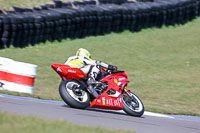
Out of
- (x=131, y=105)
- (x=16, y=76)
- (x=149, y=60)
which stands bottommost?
(x=149, y=60)

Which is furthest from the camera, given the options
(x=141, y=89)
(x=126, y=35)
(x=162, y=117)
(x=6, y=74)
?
(x=126, y=35)

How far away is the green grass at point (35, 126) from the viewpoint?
4.76 m

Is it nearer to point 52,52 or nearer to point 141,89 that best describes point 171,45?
point 52,52

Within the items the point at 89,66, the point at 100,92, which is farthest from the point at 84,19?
the point at 100,92

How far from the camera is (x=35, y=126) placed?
506 centimetres

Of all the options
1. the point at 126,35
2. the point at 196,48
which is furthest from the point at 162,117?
the point at 126,35

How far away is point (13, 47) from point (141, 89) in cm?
572

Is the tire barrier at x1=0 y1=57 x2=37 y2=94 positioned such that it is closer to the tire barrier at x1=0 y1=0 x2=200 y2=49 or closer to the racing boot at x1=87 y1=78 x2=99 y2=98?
the racing boot at x1=87 y1=78 x2=99 y2=98

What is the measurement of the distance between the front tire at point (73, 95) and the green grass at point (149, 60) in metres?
1.62

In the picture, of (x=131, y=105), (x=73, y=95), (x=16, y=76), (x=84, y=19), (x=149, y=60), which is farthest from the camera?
(x=84, y=19)

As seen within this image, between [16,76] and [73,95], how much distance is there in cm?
203

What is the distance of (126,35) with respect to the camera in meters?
20.0

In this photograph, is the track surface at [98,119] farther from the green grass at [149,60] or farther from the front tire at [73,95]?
the green grass at [149,60]

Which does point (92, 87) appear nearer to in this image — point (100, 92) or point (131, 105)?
point (100, 92)
